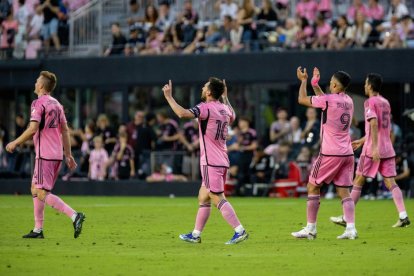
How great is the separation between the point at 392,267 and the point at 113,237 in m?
4.94

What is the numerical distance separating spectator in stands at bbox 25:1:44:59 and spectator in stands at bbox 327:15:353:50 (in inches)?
352

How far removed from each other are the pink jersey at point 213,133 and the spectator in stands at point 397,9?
15.2 meters

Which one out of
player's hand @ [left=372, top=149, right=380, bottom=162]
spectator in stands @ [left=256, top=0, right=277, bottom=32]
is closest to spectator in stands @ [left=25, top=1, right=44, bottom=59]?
spectator in stands @ [left=256, top=0, right=277, bottom=32]

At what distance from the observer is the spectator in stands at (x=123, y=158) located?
94.5ft

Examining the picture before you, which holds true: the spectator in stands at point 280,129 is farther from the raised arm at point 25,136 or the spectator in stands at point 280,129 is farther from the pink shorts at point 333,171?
the raised arm at point 25,136

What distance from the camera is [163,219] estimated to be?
18688 mm

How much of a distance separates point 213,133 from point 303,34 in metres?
15.8

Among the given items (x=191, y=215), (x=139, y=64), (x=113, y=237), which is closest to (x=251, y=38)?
(x=139, y=64)

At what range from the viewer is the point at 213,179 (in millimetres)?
13320

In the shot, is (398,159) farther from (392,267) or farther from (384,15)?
(392,267)

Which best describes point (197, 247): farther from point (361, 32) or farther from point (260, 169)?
point (361, 32)

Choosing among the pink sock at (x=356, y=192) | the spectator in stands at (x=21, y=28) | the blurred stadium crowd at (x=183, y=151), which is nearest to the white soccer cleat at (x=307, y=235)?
the pink sock at (x=356, y=192)

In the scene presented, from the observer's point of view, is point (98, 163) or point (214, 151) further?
point (98, 163)

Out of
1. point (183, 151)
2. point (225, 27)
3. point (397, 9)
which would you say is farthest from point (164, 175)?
point (397, 9)
